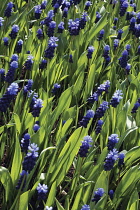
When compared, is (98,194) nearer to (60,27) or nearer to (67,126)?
(67,126)

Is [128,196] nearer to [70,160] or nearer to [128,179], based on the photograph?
[128,179]

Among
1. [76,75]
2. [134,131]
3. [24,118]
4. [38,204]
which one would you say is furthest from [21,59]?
[38,204]

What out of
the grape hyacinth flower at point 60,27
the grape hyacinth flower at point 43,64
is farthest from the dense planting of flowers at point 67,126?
the grape hyacinth flower at point 60,27

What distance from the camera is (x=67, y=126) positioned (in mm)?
3029

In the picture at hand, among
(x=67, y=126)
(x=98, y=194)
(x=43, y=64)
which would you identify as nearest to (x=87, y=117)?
(x=67, y=126)

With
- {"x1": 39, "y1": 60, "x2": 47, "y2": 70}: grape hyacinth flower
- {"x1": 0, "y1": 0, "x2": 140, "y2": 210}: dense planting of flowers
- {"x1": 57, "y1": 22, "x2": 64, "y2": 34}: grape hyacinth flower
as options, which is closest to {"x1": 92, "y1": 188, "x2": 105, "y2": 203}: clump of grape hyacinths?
{"x1": 0, "y1": 0, "x2": 140, "y2": 210}: dense planting of flowers

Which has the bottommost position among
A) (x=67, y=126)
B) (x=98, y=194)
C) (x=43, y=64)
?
(x=98, y=194)

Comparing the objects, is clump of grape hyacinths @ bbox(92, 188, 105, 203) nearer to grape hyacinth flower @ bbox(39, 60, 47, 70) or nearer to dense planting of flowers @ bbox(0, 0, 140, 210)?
dense planting of flowers @ bbox(0, 0, 140, 210)

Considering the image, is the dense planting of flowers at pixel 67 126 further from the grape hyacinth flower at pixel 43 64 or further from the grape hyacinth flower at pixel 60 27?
the grape hyacinth flower at pixel 60 27

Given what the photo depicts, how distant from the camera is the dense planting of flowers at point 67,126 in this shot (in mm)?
2539

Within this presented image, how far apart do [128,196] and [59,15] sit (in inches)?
113

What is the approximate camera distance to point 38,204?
271 centimetres

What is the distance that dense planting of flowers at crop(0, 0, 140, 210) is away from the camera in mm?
2539

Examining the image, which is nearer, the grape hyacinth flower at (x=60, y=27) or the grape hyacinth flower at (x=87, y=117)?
the grape hyacinth flower at (x=87, y=117)
